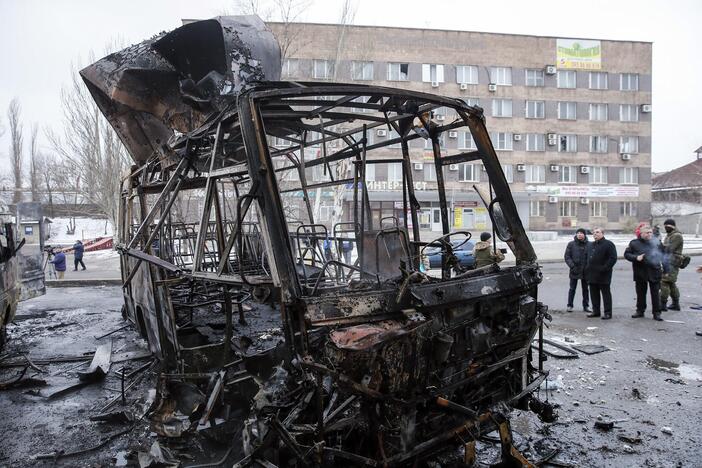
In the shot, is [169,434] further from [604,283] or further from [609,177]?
[609,177]

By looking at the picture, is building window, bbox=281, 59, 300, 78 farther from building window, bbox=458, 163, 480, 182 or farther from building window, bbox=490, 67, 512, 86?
building window, bbox=490, 67, 512, 86

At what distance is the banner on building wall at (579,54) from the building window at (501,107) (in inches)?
191

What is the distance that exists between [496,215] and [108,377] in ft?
16.5

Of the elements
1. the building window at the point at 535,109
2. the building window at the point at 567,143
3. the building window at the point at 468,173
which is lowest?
the building window at the point at 468,173

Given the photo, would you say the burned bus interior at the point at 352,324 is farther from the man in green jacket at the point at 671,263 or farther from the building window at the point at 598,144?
the building window at the point at 598,144

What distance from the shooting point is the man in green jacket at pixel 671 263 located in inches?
327

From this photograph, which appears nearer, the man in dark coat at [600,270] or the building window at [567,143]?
the man in dark coat at [600,270]

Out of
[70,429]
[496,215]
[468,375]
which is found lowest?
[70,429]

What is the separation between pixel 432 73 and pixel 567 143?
11684mm

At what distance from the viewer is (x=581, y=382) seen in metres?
5.05

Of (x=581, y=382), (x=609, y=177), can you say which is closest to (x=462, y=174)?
(x=609, y=177)

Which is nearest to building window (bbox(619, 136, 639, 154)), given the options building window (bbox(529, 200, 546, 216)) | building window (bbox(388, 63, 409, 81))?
building window (bbox(529, 200, 546, 216))

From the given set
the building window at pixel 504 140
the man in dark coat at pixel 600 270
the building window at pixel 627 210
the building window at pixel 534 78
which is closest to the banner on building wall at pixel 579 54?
the building window at pixel 534 78

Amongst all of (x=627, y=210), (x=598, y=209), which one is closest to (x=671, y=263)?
(x=598, y=209)
